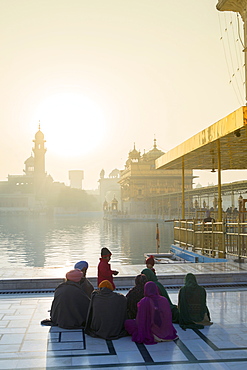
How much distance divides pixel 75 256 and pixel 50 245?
488 centimetres

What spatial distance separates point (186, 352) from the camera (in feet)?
14.0

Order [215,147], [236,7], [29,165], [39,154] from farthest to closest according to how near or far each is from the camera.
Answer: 1. [29,165]
2. [39,154]
3. [236,7]
4. [215,147]

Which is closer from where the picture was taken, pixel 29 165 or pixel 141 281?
pixel 141 281

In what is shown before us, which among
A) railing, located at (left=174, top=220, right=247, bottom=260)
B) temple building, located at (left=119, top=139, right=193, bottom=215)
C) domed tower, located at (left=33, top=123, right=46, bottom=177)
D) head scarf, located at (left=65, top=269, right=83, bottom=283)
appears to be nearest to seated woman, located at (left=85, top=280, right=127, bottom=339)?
head scarf, located at (left=65, top=269, right=83, bottom=283)

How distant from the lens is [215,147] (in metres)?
10.6

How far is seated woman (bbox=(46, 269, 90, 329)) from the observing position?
513 cm

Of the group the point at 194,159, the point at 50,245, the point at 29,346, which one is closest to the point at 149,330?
the point at 29,346

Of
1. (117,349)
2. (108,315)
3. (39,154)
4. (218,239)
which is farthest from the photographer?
(39,154)

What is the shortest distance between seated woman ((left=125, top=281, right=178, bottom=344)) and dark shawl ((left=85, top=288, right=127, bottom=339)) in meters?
0.16

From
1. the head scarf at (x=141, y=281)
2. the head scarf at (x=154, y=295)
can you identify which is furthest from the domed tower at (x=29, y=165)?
the head scarf at (x=154, y=295)

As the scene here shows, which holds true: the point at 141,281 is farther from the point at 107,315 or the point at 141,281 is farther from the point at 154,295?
the point at 107,315

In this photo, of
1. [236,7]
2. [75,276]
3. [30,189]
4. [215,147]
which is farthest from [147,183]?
[75,276]

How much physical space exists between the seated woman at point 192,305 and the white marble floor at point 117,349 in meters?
0.13

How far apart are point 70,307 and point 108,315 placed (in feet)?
2.02
